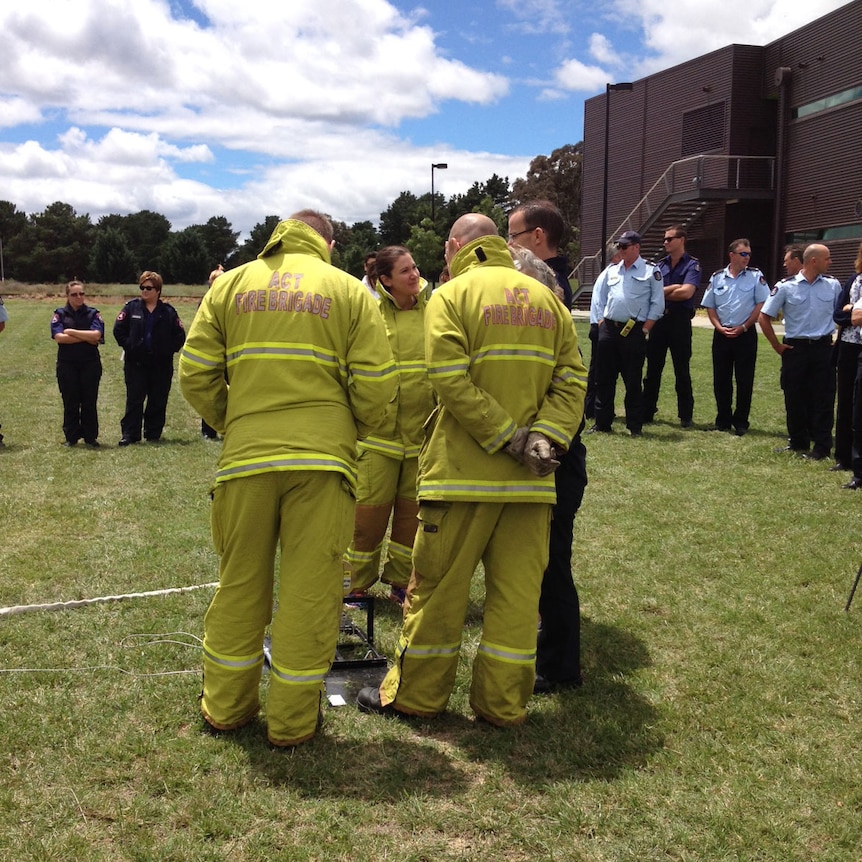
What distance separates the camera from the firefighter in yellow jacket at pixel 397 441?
5.43 meters

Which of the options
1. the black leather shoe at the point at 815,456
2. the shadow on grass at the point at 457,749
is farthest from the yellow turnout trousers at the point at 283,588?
the black leather shoe at the point at 815,456

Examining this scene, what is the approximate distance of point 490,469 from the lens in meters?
3.87

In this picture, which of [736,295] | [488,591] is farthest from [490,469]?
[736,295]

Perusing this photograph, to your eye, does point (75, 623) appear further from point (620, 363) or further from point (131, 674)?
point (620, 363)

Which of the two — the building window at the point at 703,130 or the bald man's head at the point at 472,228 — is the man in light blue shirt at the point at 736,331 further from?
the building window at the point at 703,130

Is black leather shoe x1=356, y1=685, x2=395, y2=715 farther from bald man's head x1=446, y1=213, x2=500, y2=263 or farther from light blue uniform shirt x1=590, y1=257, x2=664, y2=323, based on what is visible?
light blue uniform shirt x1=590, y1=257, x2=664, y2=323

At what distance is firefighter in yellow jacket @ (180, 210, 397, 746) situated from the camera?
3.67 m

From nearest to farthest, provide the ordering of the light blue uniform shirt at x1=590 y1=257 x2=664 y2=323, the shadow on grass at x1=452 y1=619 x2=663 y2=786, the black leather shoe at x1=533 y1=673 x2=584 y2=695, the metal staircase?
1. the shadow on grass at x1=452 y1=619 x2=663 y2=786
2. the black leather shoe at x1=533 y1=673 x2=584 y2=695
3. the light blue uniform shirt at x1=590 y1=257 x2=664 y2=323
4. the metal staircase

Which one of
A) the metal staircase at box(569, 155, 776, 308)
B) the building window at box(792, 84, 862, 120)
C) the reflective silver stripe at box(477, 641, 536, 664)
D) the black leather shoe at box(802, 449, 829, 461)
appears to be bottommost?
the reflective silver stripe at box(477, 641, 536, 664)

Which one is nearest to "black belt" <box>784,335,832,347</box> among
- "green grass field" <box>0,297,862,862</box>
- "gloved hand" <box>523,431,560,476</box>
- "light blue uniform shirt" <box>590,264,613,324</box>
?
"light blue uniform shirt" <box>590,264,613,324</box>

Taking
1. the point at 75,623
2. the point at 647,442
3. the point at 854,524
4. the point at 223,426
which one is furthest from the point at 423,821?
the point at 647,442

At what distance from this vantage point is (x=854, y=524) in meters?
7.09

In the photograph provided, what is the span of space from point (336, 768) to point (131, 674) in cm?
143

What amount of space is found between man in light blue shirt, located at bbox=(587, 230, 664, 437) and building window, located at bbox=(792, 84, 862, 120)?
69.2 ft
